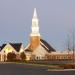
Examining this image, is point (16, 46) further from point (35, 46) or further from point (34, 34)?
point (34, 34)

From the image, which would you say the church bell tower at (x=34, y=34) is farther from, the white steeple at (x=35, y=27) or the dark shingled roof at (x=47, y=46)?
the dark shingled roof at (x=47, y=46)

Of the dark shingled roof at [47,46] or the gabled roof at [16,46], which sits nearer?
the gabled roof at [16,46]

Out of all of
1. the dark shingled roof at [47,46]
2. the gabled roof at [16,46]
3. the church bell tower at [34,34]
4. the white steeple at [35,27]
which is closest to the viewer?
the white steeple at [35,27]

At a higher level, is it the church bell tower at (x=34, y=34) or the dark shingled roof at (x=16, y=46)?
the church bell tower at (x=34, y=34)

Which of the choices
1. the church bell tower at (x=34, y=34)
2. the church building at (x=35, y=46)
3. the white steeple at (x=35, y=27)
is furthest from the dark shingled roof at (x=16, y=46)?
the white steeple at (x=35, y=27)

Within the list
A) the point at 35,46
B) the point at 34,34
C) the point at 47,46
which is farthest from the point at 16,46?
the point at 47,46

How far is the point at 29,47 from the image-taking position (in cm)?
17388

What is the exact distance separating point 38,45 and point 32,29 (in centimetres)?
778

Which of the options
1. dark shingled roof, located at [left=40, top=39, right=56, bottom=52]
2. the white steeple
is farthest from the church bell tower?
dark shingled roof, located at [left=40, top=39, right=56, bottom=52]

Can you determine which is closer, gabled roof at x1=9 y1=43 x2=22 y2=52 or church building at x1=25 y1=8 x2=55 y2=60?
church building at x1=25 y1=8 x2=55 y2=60

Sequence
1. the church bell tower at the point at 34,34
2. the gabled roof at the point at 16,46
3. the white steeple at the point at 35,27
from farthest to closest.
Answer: the gabled roof at the point at 16,46
the church bell tower at the point at 34,34
the white steeple at the point at 35,27

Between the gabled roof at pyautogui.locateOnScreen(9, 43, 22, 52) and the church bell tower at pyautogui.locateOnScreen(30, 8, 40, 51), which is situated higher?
the church bell tower at pyautogui.locateOnScreen(30, 8, 40, 51)

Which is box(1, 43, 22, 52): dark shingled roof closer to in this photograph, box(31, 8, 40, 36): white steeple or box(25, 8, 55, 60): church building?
box(25, 8, 55, 60): church building

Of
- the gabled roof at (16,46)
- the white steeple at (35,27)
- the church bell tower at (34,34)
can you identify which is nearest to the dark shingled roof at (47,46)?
the church bell tower at (34,34)
